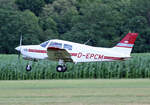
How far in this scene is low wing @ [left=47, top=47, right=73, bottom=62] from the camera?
28188 millimetres

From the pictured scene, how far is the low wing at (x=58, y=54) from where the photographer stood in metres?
28.2

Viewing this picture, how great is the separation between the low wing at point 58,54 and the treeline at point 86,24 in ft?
95.5

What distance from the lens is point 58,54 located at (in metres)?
29.1

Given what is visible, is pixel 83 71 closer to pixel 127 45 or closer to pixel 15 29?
pixel 127 45

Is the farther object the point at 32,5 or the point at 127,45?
the point at 32,5

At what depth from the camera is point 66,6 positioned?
247ft

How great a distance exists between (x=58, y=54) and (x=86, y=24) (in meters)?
34.9

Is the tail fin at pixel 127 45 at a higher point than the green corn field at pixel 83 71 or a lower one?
higher

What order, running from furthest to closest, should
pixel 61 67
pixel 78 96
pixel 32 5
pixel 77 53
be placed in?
pixel 32 5 < pixel 61 67 < pixel 77 53 < pixel 78 96

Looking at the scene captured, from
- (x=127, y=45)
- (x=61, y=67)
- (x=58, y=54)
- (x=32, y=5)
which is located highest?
(x=32, y=5)

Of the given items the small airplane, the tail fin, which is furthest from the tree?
the tail fin

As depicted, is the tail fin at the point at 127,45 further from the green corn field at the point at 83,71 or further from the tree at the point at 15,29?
the tree at the point at 15,29

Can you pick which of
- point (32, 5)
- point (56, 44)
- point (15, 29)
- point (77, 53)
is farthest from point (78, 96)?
point (32, 5)

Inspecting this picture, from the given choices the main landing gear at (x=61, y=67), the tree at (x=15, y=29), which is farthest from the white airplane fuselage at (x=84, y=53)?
the tree at (x=15, y=29)
